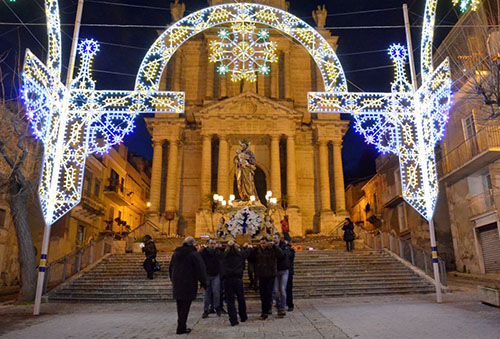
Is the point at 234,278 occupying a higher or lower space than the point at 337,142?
lower

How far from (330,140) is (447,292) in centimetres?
1874

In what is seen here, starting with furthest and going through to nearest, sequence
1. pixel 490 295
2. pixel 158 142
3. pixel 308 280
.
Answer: pixel 158 142 < pixel 308 280 < pixel 490 295

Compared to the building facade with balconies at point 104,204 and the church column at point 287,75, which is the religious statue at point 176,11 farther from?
the building facade with balconies at point 104,204

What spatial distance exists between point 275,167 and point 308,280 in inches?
606

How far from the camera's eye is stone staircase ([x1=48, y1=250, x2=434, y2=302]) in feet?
42.8

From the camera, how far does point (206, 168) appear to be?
28844 mm

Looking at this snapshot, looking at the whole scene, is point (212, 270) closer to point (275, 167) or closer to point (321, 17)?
point (275, 167)

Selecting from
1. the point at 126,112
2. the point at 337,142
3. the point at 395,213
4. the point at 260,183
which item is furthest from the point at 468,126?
the point at 126,112

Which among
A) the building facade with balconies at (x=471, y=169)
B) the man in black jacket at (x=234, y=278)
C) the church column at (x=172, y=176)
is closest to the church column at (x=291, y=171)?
the church column at (x=172, y=176)

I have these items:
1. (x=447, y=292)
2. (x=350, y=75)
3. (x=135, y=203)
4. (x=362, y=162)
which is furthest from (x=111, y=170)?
(x=362, y=162)

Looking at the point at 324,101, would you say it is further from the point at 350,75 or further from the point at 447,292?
the point at 350,75

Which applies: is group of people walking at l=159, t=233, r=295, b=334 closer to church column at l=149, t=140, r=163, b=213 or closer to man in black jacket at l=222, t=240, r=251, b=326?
man in black jacket at l=222, t=240, r=251, b=326

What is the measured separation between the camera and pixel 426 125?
460 inches

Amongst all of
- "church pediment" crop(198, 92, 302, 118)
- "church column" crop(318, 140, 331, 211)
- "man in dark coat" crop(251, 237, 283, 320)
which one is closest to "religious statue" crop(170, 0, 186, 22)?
"church pediment" crop(198, 92, 302, 118)
